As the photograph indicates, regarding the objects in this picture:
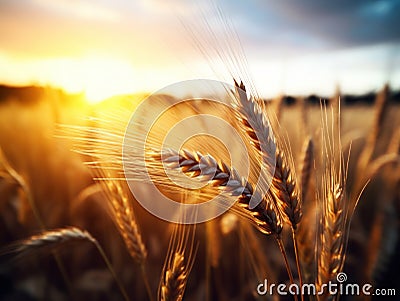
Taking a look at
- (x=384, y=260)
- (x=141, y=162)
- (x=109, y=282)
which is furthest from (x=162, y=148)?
(x=109, y=282)

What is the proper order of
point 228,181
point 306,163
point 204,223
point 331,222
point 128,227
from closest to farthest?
point 228,181 → point 331,222 → point 128,227 → point 306,163 → point 204,223

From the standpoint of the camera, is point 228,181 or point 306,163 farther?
point 306,163

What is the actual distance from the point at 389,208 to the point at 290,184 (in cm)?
140

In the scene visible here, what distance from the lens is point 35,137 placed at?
4820 millimetres

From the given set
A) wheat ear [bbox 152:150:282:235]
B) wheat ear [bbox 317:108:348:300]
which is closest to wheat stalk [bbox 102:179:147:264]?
wheat ear [bbox 152:150:282:235]

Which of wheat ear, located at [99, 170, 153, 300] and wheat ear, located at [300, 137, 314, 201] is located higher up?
wheat ear, located at [300, 137, 314, 201]

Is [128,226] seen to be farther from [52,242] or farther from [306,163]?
[306,163]

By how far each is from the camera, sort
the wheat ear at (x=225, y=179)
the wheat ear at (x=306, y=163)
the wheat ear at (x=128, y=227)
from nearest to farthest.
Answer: the wheat ear at (x=225, y=179) → the wheat ear at (x=128, y=227) → the wheat ear at (x=306, y=163)

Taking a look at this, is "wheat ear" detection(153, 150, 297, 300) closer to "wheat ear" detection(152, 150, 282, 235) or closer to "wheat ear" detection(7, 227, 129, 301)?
"wheat ear" detection(152, 150, 282, 235)

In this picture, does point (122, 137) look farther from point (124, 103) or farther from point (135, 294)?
point (135, 294)

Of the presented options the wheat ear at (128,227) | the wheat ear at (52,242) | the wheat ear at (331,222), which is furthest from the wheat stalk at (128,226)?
the wheat ear at (331,222)

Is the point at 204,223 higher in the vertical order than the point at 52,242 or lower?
lower

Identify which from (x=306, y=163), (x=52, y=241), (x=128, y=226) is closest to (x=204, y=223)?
(x=306, y=163)

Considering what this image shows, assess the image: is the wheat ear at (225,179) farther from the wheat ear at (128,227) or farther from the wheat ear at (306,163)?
the wheat ear at (306,163)
